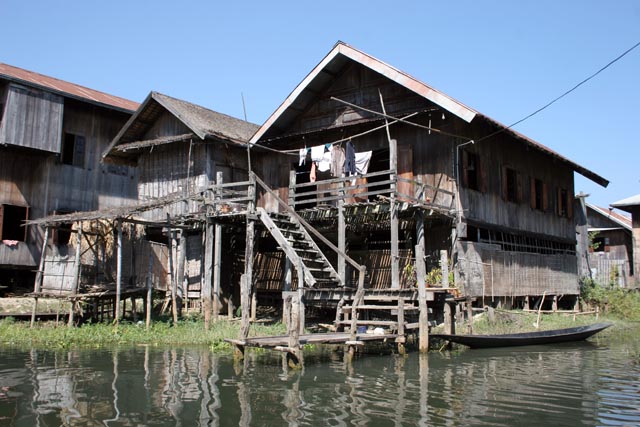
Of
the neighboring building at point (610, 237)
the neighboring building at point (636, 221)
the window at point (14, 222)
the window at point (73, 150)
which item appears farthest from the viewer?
the neighboring building at point (610, 237)

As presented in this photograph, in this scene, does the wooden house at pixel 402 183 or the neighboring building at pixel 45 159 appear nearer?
the wooden house at pixel 402 183

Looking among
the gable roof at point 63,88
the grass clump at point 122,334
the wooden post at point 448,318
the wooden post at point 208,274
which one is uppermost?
the gable roof at point 63,88

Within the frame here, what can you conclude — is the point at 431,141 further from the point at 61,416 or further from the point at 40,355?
the point at 61,416

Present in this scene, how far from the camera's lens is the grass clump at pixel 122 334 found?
15.0 metres

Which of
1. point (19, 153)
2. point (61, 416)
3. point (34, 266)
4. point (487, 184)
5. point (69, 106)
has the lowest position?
point (61, 416)

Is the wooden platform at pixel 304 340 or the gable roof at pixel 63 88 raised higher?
the gable roof at pixel 63 88

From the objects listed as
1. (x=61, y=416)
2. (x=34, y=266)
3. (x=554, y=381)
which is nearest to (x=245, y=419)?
(x=61, y=416)

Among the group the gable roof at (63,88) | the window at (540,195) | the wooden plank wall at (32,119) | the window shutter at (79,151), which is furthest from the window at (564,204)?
the wooden plank wall at (32,119)

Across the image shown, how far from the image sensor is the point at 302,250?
16344 mm

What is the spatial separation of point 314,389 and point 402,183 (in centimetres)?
944

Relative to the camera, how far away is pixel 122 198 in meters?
26.8

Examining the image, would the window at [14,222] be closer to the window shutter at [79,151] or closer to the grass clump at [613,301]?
the window shutter at [79,151]

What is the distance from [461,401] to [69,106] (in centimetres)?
2161

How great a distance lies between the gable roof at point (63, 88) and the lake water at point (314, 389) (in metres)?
12.5
